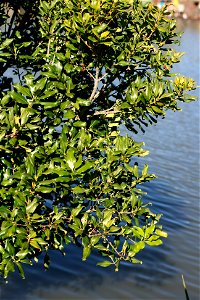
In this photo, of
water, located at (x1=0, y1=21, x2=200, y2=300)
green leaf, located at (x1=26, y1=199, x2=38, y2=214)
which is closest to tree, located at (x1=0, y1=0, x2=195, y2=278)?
green leaf, located at (x1=26, y1=199, x2=38, y2=214)

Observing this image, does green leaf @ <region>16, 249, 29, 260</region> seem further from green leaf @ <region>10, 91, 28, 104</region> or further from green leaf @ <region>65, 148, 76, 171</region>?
green leaf @ <region>10, 91, 28, 104</region>

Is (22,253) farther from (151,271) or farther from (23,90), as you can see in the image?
(151,271)

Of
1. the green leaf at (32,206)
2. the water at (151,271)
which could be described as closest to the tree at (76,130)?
the green leaf at (32,206)

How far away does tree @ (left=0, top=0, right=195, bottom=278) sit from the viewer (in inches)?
225

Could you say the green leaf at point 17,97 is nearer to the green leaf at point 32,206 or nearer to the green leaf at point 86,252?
the green leaf at point 32,206

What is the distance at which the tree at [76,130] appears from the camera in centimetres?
571

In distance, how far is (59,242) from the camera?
21.2 feet

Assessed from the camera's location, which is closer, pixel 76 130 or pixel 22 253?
pixel 22 253

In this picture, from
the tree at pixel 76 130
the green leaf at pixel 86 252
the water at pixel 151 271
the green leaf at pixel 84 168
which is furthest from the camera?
the water at pixel 151 271

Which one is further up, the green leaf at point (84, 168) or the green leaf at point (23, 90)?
the green leaf at point (23, 90)

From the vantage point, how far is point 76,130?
6.33 meters

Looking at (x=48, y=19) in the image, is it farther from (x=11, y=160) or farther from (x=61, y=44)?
(x=11, y=160)

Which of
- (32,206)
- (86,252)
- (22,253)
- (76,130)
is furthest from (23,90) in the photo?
(86,252)

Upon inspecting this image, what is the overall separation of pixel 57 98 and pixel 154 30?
210cm
